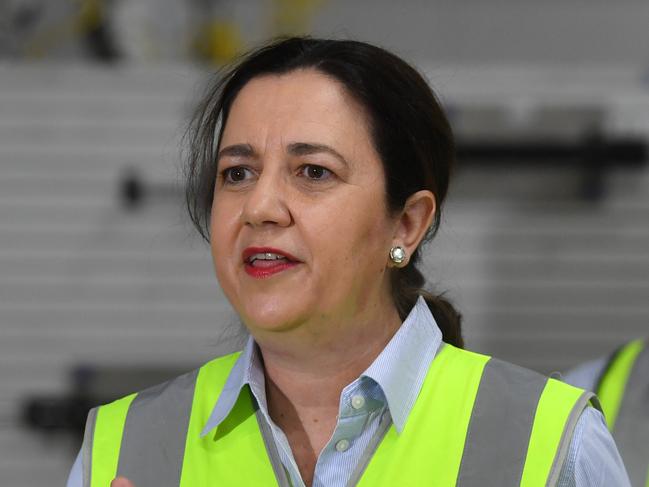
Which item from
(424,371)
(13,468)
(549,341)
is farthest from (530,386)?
(13,468)

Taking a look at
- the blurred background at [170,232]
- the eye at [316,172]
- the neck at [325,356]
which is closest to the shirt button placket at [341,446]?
the neck at [325,356]

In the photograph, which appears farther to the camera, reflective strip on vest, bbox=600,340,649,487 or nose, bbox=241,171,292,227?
reflective strip on vest, bbox=600,340,649,487

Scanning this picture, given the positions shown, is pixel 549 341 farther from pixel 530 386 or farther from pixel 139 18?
pixel 530 386

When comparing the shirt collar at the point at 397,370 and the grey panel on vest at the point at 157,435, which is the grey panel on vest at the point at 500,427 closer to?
the shirt collar at the point at 397,370

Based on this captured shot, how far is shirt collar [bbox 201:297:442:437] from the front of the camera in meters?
1.99

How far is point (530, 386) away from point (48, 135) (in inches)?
134

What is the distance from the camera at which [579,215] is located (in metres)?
4.95

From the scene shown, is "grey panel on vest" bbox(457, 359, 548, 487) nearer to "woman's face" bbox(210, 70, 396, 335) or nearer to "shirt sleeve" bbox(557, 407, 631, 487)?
"shirt sleeve" bbox(557, 407, 631, 487)

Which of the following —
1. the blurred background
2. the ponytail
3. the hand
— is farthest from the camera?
the blurred background

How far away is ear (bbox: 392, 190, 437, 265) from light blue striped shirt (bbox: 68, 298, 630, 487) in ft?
0.43

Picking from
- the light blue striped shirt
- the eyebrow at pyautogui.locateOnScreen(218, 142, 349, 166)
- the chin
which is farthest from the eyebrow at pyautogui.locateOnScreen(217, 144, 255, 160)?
the light blue striped shirt

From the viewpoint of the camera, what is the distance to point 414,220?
2.10 m

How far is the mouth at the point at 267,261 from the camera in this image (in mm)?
1907

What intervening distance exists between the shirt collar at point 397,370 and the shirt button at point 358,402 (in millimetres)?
38
